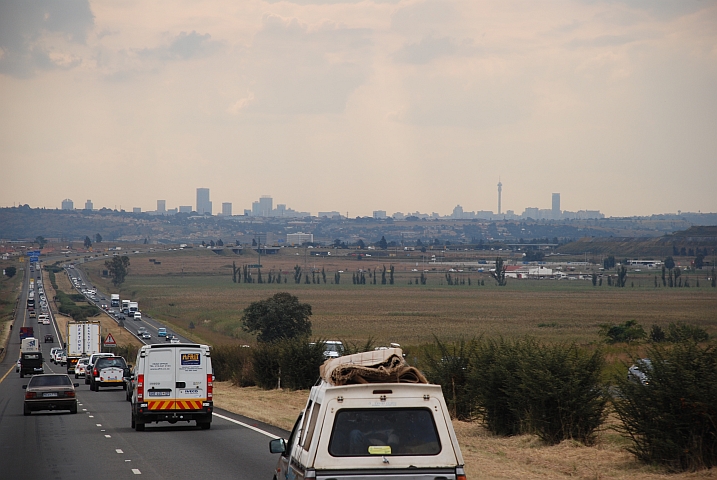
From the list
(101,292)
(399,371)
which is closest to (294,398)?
(399,371)

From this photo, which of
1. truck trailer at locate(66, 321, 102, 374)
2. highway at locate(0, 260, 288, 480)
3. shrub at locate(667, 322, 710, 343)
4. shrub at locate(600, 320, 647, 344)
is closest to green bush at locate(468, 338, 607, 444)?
shrub at locate(667, 322, 710, 343)

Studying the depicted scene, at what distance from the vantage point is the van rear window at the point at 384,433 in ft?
27.6

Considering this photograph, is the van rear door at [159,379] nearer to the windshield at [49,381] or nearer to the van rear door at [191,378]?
the van rear door at [191,378]

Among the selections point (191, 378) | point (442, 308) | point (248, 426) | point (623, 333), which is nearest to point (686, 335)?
point (248, 426)

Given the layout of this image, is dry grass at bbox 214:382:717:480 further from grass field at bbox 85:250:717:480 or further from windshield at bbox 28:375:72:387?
windshield at bbox 28:375:72:387

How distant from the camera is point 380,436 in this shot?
853cm

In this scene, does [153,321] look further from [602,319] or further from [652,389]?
[652,389]

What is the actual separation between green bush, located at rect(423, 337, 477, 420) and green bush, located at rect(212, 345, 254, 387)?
1978 cm

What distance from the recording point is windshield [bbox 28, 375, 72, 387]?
2980 centimetres

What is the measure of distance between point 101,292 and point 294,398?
15232cm

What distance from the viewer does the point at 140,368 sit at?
23703mm

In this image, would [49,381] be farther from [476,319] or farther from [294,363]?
[476,319]

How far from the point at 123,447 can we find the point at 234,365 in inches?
1105

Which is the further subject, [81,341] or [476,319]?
[476,319]
